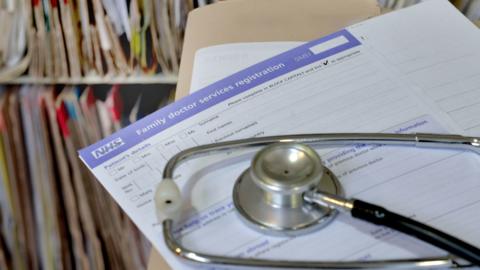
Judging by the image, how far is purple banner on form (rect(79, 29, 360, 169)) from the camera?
0.57 m

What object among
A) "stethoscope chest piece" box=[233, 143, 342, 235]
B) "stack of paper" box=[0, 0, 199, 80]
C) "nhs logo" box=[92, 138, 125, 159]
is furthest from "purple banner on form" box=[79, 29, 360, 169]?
"stack of paper" box=[0, 0, 199, 80]

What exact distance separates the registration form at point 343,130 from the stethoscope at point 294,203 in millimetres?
11

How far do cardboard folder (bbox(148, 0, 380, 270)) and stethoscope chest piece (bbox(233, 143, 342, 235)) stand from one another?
232 millimetres

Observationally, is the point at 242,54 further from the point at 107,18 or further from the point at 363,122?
the point at 107,18

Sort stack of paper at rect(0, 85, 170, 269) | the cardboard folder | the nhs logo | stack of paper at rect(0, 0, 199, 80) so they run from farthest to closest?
stack of paper at rect(0, 85, 170, 269) < stack of paper at rect(0, 0, 199, 80) < the cardboard folder < the nhs logo

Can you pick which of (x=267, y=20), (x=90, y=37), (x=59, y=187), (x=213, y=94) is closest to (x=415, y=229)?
(x=213, y=94)

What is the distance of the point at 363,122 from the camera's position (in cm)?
58

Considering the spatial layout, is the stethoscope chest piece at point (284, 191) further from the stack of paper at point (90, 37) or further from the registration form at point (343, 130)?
the stack of paper at point (90, 37)

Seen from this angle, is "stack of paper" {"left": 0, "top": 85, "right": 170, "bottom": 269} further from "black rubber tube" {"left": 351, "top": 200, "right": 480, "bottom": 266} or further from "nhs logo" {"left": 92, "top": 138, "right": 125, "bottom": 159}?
"black rubber tube" {"left": 351, "top": 200, "right": 480, "bottom": 266}

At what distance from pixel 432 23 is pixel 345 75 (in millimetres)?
155

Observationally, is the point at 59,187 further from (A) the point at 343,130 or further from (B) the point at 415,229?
(B) the point at 415,229

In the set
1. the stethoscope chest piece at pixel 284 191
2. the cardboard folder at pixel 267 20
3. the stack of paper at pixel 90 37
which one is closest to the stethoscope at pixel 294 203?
the stethoscope chest piece at pixel 284 191

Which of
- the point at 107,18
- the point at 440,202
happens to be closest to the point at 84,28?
the point at 107,18

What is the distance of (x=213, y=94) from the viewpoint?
0.63m
